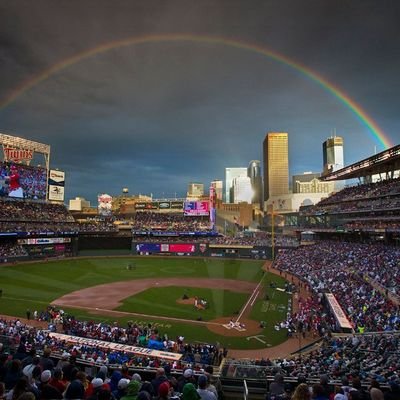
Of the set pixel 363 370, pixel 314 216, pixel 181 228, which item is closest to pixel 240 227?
pixel 181 228

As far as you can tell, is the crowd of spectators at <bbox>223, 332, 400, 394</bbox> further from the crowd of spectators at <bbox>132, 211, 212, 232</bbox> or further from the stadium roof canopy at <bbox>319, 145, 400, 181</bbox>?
the crowd of spectators at <bbox>132, 211, 212, 232</bbox>

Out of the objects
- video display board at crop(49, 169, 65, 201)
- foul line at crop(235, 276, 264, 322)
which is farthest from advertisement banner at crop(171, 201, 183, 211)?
foul line at crop(235, 276, 264, 322)

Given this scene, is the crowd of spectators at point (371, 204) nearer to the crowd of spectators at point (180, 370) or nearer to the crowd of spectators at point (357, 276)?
the crowd of spectators at point (357, 276)

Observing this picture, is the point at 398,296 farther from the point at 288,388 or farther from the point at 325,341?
the point at 288,388

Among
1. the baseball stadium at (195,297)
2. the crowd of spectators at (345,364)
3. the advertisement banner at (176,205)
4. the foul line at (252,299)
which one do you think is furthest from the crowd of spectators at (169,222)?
the crowd of spectators at (345,364)

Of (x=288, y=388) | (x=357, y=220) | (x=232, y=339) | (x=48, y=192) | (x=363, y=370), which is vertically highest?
(x=48, y=192)

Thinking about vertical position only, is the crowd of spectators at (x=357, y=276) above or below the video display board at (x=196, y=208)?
below
